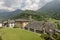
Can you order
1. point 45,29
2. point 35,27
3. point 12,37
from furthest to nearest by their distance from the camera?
point 35,27, point 45,29, point 12,37

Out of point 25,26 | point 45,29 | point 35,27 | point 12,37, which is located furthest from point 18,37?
point 25,26

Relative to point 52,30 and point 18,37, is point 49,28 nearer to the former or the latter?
point 52,30

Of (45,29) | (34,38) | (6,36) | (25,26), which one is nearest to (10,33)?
(6,36)

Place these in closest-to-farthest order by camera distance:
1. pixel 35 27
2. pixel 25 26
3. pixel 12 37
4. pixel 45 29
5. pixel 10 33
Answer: pixel 12 37 < pixel 10 33 < pixel 45 29 < pixel 35 27 < pixel 25 26

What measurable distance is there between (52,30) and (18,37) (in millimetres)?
18256

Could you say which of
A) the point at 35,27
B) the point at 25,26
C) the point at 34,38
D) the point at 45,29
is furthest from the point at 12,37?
the point at 25,26

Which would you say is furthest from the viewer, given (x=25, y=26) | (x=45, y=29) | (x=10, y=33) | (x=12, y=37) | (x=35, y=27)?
(x=25, y=26)

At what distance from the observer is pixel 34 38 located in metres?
35.5

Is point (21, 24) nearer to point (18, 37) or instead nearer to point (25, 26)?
point (25, 26)

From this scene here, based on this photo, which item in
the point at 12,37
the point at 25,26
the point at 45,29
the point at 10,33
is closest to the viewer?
the point at 12,37

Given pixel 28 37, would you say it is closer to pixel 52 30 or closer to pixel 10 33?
pixel 10 33

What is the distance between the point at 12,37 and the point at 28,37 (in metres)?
3.48

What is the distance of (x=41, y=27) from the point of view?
174 ft

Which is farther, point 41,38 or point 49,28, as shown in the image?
point 49,28
